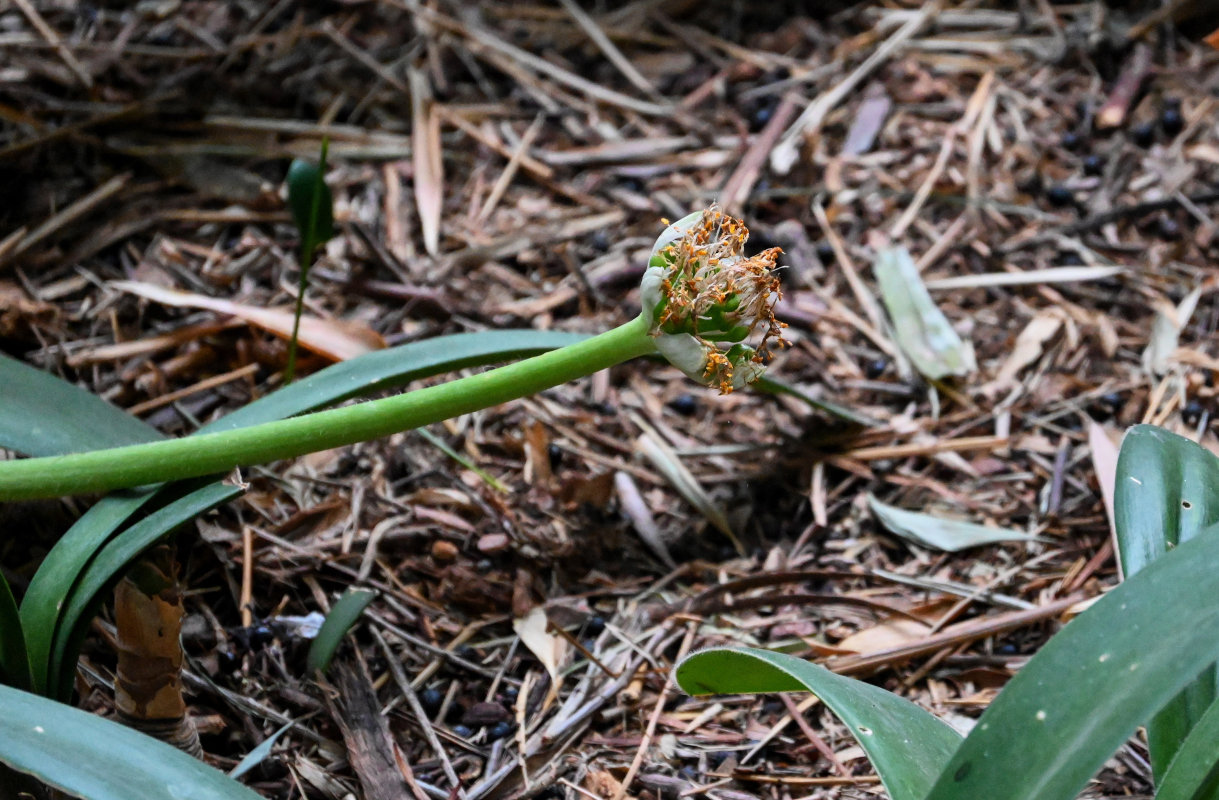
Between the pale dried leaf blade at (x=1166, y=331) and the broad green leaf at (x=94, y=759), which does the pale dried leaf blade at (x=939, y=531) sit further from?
the broad green leaf at (x=94, y=759)

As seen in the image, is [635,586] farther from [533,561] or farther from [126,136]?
[126,136]

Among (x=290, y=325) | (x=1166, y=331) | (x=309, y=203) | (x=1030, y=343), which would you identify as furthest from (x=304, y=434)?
(x=1166, y=331)

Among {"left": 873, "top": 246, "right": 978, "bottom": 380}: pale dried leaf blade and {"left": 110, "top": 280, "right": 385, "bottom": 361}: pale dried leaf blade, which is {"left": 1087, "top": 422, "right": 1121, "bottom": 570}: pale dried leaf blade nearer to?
{"left": 873, "top": 246, "right": 978, "bottom": 380}: pale dried leaf blade

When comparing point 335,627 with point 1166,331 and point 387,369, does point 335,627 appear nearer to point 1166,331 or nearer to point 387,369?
point 387,369

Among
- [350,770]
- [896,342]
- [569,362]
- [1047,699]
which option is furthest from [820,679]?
[896,342]

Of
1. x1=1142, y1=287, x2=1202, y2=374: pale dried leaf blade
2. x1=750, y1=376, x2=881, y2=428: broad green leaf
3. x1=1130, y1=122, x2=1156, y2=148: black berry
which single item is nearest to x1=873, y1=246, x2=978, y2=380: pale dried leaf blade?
x1=750, y1=376, x2=881, y2=428: broad green leaf

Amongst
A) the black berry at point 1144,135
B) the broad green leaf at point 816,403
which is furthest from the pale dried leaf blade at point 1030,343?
the black berry at point 1144,135
